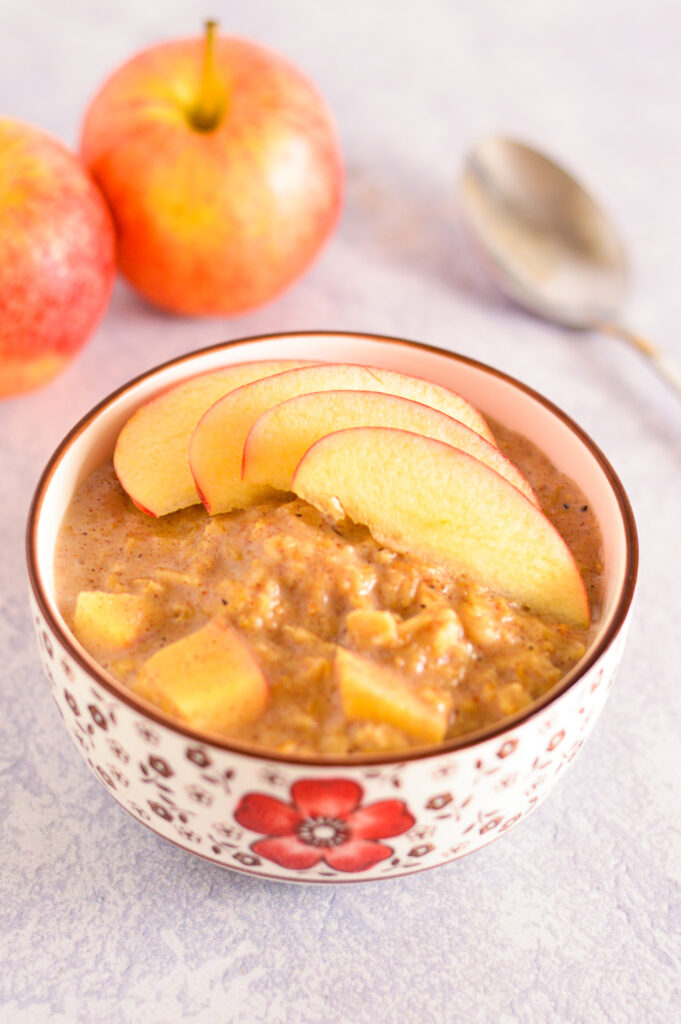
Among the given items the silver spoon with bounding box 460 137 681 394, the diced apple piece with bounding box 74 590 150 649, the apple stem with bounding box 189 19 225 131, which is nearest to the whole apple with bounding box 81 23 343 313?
the apple stem with bounding box 189 19 225 131

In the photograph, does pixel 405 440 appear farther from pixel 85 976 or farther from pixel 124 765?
pixel 85 976

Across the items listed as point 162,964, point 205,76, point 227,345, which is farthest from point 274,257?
point 162,964

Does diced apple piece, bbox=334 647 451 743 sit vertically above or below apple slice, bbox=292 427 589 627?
below

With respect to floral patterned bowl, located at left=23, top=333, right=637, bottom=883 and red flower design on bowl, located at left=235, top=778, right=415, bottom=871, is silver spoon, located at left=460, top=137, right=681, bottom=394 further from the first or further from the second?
red flower design on bowl, located at left=235, top=778, right=415, bottom=871

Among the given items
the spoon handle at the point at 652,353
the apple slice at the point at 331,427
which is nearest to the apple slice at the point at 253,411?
the apple slice at the point at 331,427

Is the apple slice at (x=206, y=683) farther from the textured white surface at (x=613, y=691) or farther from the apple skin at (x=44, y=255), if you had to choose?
the apple skin at (x=44, y=255)

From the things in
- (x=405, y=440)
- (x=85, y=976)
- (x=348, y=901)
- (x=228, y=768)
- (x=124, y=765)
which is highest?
(x=405, y=440)
